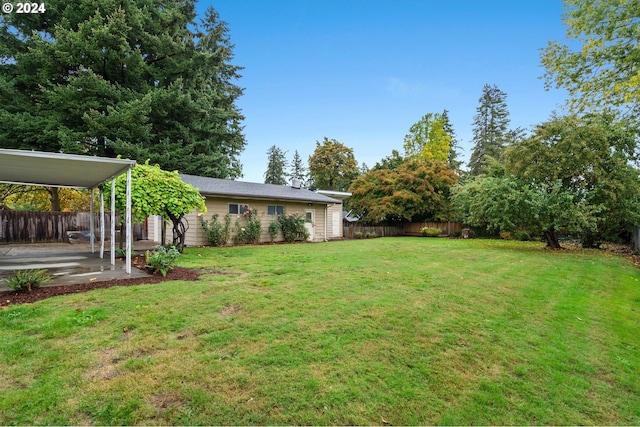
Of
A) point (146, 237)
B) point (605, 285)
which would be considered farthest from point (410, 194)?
point (146, 237)

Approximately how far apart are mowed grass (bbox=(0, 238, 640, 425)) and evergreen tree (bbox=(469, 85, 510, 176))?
3489 cm

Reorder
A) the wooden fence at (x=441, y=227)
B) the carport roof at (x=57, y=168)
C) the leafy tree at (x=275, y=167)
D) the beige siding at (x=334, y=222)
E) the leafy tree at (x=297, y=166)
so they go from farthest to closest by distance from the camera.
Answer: the leafy tree at (x=297, y=166) < the leafy tree at (x=275, y=167) < the wooden fence at (x=441, y=227) < the beige siding at (x=334, y=222) < the carport roof at (x=57, y=168)

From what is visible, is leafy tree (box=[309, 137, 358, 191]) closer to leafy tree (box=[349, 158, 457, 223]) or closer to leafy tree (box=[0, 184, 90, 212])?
leafy tree (box=[349, 158, 457, 223])

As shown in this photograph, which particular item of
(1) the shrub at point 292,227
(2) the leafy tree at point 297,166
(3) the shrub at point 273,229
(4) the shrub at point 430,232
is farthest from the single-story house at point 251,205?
(2) the leafy tree at point 297,166

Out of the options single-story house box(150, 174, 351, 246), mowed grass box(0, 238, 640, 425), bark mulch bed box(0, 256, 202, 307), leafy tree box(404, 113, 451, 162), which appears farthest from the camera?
leafy tree box(404, 113, 451, 162)

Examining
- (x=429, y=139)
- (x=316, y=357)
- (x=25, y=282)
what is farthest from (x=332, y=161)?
(x=316, y=357)

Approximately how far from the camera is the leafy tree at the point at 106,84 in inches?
581

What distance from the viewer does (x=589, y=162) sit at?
1157 centimetres

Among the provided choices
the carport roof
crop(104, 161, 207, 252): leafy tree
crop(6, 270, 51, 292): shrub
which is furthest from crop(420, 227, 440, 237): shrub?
crop(6, 270, 51, 292): shrub

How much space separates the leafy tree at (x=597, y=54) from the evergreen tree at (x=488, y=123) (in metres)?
29.6

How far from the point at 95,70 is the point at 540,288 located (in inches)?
835

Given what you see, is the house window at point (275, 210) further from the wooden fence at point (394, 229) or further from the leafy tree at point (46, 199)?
the leafy tree at point (46, 199)

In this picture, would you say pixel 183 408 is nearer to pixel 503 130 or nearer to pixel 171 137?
pixel 171 137

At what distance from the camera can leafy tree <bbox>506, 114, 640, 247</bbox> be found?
11500 millimetres
